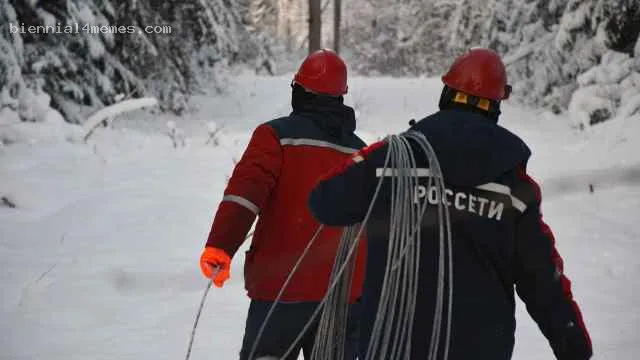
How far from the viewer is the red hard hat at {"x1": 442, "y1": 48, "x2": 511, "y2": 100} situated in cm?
242

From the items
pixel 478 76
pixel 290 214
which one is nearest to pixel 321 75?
pixel 290 214

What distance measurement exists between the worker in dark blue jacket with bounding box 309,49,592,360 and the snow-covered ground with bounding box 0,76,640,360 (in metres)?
0.43

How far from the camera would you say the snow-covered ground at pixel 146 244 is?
4.94 metres

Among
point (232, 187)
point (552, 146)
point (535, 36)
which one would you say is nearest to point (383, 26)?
point (535, 36)

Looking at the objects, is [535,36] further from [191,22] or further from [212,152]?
[212,152]

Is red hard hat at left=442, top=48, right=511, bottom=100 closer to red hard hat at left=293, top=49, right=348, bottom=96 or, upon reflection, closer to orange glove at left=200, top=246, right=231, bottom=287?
red hard hat at left=293, top=49, right=348, bottom=96

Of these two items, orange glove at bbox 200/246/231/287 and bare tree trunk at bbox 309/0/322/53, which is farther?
bare tree trunk at bbox 309/0/322/53

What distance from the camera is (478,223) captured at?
2.28 m

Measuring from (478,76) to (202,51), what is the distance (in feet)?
57.4

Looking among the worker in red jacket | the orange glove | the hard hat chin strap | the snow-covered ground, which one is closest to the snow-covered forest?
the snow-covered ground

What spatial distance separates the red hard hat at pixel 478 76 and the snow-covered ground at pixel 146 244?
1.55 ft

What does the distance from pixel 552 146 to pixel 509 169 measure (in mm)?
12111

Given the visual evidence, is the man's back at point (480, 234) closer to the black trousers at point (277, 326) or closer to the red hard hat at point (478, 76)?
the red hard hat at point (478, 76)

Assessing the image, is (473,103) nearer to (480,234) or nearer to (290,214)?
(480,234)
